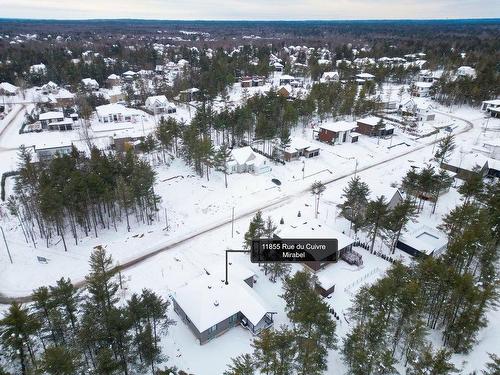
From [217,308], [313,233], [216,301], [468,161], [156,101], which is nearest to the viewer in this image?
[217,308]

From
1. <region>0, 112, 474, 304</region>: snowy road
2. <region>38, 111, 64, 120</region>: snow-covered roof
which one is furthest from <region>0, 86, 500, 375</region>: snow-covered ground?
<region>38, 111, 64, 120</region>: snow-covered roof

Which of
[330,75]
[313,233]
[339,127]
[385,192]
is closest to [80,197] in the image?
[313,233]

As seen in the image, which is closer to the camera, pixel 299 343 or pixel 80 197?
pixel 299 343

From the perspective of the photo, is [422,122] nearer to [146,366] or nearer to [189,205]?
[189,205]

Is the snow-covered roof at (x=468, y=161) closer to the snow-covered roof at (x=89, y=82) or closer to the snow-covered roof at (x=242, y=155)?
the snow-covered roof at (x=242, y=155)

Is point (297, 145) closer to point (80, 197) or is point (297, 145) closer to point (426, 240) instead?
point (426, 240)

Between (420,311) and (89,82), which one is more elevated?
Answer: (420,311)

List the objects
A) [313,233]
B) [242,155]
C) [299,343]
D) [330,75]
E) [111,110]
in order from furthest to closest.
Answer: [330,75] → [111,110] → [242,155] → [313,233] → [299,343]
